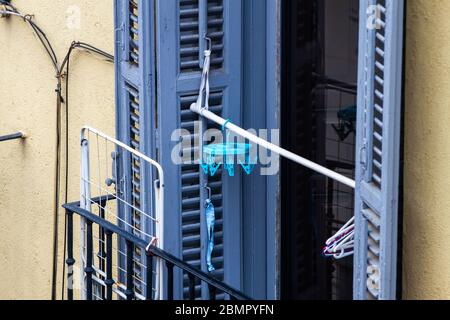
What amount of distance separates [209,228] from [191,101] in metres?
0.62

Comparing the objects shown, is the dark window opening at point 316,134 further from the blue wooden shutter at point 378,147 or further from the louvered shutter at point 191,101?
the blue wooden shutter at point 378,147

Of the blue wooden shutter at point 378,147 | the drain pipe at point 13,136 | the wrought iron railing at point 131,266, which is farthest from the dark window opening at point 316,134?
the drain pipe at point 13,136

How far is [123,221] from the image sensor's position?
575 cm

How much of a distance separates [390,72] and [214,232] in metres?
1.92

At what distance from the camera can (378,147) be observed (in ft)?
13.8

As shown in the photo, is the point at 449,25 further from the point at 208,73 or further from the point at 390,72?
the point at 208,73

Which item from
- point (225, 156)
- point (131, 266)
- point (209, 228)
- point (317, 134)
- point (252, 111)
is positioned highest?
point (252, 111)

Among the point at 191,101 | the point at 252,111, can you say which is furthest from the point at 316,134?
the point at 191,101

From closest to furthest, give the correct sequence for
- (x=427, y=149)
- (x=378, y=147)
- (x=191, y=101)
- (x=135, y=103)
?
(x=378, y=147), (x=427, y=149), (x=191, y=101), (x=135, y=103)

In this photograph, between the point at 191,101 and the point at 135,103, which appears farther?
the point at 135,103

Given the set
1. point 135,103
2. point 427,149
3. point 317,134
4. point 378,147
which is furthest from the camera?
point 135,103

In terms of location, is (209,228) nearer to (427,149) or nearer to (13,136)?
(427,149)

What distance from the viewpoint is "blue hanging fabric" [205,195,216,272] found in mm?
5602

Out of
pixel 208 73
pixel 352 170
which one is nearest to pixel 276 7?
pixel 208 73
